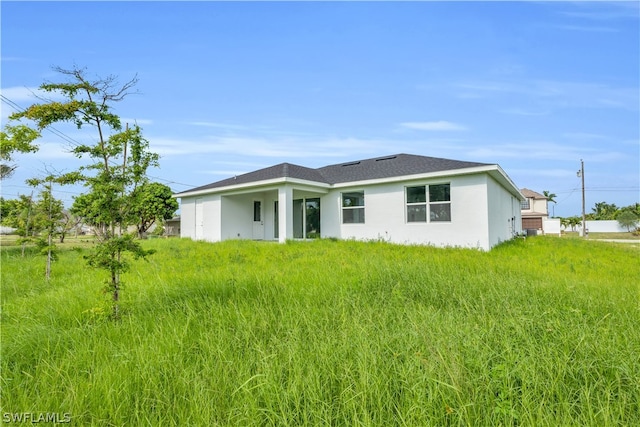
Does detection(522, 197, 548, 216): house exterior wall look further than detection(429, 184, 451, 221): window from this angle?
Yes

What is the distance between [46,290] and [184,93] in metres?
6.65

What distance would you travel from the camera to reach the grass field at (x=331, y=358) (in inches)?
76.3

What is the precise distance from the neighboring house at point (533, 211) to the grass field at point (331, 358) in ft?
117

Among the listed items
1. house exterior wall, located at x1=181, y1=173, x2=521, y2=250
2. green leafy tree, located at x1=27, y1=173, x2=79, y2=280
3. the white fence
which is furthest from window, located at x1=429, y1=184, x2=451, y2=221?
the white fence

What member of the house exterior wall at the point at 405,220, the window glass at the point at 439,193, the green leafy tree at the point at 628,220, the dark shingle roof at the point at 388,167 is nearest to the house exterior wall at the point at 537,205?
the green leafy tree at the point at 628,220

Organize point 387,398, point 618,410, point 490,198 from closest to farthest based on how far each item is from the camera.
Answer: point 618,410 → point 387,398 → point 490,198

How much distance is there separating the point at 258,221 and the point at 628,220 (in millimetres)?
44905

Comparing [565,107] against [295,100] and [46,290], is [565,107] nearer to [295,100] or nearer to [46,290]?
[295,100]

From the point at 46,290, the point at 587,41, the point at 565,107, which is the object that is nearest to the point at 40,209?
the point at 46,290

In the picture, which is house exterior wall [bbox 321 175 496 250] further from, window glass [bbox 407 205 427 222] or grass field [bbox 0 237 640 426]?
grass field [bbox 0 237 640 426]

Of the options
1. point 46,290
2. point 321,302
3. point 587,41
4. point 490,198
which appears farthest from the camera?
point 490,198

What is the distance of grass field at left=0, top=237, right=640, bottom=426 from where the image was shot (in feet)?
6.36

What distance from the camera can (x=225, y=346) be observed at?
2.78m

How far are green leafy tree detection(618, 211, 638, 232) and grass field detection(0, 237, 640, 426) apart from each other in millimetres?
44490
